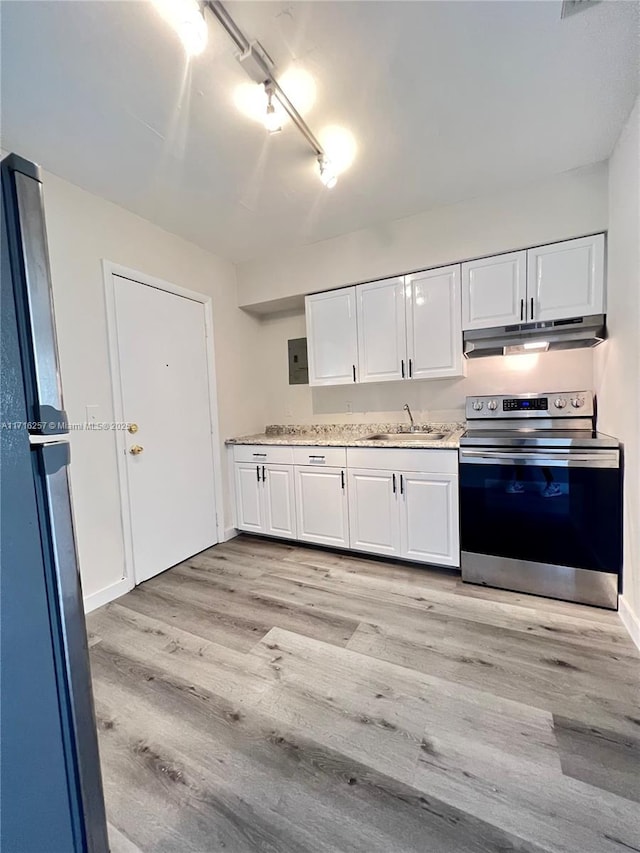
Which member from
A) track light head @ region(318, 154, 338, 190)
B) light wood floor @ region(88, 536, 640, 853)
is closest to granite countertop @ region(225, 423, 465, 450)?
light wood floor @ region(88, 536, 640, 853)

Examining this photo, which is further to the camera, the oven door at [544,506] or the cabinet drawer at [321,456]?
the cabinet drawer at [321,456]

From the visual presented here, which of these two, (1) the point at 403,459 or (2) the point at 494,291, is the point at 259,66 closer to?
(2) the point at 494,291

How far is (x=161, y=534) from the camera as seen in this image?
8.62 ft

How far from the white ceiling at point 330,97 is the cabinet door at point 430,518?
76.9 inches

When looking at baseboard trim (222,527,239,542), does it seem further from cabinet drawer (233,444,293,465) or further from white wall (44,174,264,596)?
white wall (44,174,264,596)

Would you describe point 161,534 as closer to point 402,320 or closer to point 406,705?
point 406,705

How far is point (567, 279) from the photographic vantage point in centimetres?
223

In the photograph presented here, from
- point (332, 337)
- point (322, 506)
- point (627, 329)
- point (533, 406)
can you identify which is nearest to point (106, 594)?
point (322, 506)

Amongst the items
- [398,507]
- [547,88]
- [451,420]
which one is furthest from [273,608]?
[547,88]

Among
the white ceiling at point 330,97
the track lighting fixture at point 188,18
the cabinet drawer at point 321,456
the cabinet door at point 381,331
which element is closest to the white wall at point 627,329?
the white ceiling at point 330,97

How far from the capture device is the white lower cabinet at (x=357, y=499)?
2391 mm

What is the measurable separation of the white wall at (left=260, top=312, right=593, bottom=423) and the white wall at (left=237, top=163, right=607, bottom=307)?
1.65 ft

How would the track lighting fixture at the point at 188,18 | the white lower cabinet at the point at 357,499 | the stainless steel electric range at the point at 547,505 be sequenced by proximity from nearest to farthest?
the track lighting fixture at the point at 188,18
the stainless steel electric range at the point at 547,505
the white lower cabinet at the point at 357,499

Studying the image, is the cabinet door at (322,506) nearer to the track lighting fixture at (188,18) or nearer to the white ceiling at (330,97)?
the white ceiling at (330,97)
